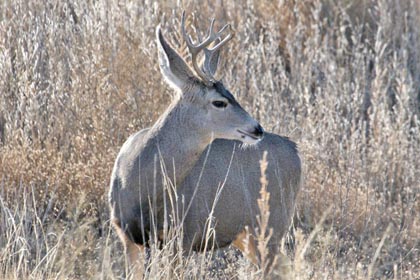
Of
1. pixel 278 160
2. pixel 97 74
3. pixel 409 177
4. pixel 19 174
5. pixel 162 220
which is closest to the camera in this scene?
pixel 162 220

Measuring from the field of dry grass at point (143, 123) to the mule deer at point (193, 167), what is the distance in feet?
1.67

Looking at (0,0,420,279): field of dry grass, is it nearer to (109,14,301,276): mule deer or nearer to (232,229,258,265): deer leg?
(232,229,258,265): deer leg

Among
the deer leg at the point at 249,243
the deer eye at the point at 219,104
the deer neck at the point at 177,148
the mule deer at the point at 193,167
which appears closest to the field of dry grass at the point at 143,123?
the deer leg at the point at 249,243

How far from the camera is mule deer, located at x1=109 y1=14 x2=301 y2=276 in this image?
5891 millimetres

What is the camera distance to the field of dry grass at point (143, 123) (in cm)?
714

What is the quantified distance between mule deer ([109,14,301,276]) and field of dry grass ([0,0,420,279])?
0.51 meters

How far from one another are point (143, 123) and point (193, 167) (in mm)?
1702

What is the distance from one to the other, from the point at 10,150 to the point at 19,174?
0.24 m

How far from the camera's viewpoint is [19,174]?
7.14 m

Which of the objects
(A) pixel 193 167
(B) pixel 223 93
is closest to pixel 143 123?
(A) pixel 193 167

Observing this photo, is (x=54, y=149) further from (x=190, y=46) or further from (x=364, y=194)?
(x=364, y=194)

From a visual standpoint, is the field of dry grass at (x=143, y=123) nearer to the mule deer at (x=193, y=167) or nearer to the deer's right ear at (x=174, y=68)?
the mule deer at (x=193, y=167)

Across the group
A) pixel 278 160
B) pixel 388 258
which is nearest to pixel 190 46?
pixel 278 160

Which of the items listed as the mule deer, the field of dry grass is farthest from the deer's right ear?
the field of dry grass
